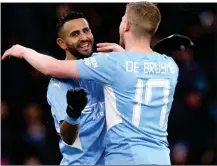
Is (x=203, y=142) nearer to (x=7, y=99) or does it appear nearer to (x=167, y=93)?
(x=7, y=99)

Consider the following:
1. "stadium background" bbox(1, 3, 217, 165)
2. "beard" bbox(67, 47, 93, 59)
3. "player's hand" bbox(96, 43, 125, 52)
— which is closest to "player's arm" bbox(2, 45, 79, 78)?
"beard" bbox(67, 47, 93, 59)

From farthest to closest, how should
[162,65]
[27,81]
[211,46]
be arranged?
1. [211,46]
2. [27,81]
3. [162,65]

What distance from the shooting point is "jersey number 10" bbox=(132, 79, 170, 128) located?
3.61 meters

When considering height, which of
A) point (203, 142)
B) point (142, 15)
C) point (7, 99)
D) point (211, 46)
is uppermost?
point (142, 15)

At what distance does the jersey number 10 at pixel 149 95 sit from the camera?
3613mm

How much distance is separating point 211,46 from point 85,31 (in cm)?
361

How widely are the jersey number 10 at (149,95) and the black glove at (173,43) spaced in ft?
1.92

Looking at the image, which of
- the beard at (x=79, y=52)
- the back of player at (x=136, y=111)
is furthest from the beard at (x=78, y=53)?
the back of player at (x=136, y=111)

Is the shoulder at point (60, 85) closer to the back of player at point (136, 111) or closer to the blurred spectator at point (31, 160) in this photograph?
the back of player at point (136, 111)

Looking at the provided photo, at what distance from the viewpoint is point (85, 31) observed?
4078 millimetres

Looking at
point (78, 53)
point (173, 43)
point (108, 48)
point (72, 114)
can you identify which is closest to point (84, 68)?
point (72, 114)

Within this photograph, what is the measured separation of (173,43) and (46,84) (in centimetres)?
298

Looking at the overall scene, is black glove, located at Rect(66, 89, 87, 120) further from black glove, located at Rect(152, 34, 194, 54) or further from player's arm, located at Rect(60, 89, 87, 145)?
black glove, located at Rect(152, 34, 194, 54)

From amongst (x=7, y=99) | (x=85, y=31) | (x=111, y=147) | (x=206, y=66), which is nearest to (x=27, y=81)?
(x=7, y=99)
